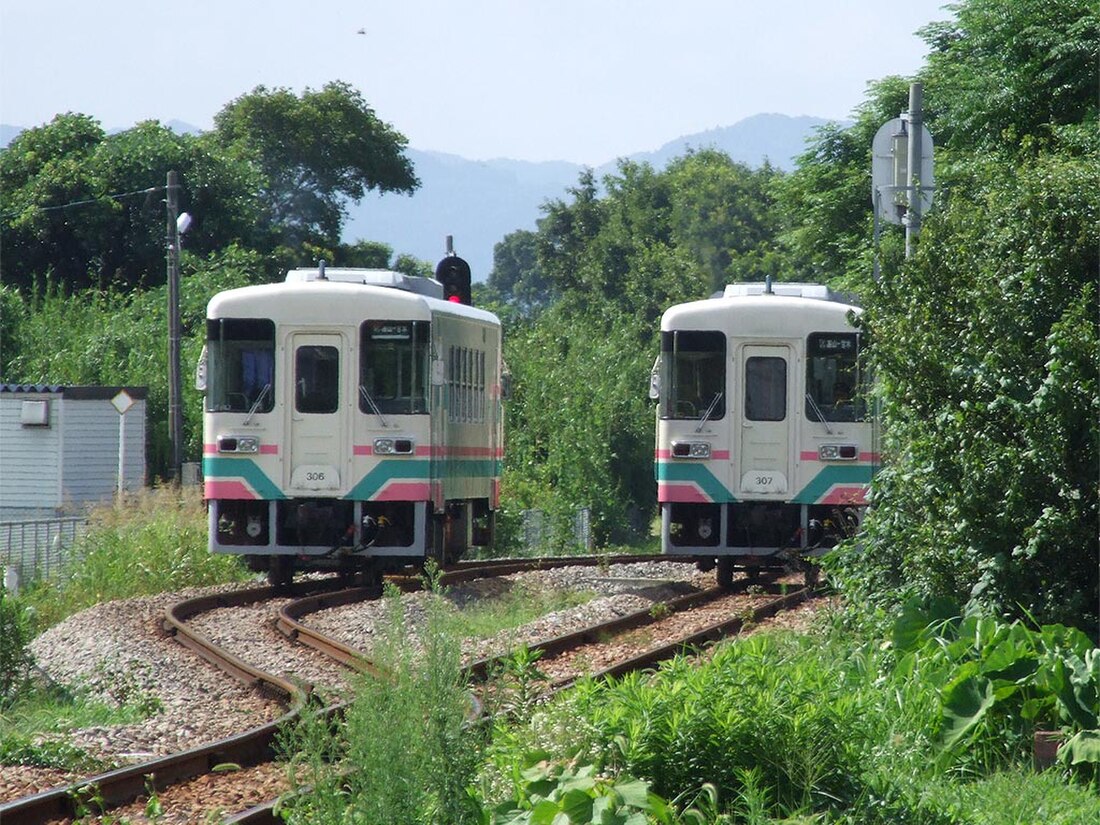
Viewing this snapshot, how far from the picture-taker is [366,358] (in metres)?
17.2

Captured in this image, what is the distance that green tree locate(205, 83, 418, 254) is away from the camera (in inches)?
2152

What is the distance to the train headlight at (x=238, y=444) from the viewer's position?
17.1 metres

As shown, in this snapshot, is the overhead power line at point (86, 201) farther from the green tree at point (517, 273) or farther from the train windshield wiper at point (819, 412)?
the green tree at point (517, 273)

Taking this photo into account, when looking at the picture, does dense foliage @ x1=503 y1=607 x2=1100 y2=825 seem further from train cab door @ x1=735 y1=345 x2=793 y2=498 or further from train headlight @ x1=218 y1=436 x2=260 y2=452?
train headlight @ x1=218 y1=436 x2=260 y2=452

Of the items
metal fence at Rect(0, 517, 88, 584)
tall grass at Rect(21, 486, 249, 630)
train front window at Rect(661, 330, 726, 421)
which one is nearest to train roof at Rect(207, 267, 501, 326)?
train front window at Rect(661, 330, 726, 421)

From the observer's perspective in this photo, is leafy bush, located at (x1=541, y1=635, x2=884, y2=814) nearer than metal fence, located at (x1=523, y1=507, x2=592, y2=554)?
Yes

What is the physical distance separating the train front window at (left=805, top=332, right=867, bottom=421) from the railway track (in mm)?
2144

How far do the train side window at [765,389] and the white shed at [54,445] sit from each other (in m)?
A: 11.5

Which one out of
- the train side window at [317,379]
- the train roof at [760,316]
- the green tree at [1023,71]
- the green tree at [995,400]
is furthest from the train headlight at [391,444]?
the green tree at [1023,71]

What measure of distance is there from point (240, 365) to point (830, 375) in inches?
240

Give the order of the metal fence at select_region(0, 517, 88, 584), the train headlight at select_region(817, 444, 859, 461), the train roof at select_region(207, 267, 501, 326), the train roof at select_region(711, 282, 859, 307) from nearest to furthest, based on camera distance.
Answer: the train roof at select_region(207, 267, 501, 326), the train headlight at select_region(817, 444, 859, 461), the train roof at select_region(711, 282, 859, 307), the metal fence at select_region(0, 517, 88, 584)

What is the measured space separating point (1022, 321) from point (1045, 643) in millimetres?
2021

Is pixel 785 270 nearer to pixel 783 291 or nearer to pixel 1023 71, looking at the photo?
pixel 1023 71

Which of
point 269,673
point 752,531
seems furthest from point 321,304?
point 269,673
